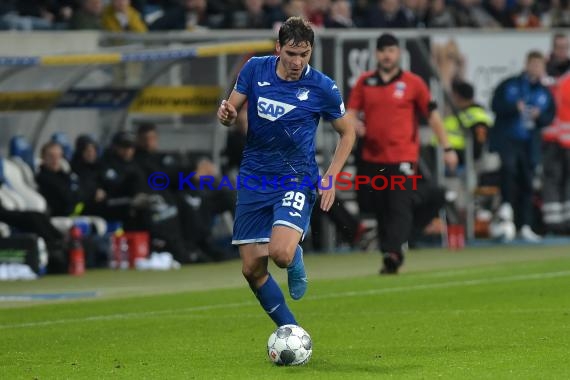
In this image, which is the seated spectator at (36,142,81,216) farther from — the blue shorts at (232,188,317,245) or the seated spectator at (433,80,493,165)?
the blue shorts at (232,188,317,245)

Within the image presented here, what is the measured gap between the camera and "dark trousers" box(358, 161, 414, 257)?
54.9ft

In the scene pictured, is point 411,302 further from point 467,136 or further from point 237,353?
point 467,136

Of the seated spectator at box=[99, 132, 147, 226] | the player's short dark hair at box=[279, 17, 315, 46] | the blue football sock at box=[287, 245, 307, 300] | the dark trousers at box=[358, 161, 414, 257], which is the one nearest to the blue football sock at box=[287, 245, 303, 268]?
the blue football sock at box=[287, 245, 307, 300]

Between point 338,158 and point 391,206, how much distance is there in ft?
21.6

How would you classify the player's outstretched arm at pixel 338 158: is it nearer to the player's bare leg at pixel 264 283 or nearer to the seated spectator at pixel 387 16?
the player's bare leg at pixel 264 283

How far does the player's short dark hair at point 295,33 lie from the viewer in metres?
9.86

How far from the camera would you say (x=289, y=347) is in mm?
9609

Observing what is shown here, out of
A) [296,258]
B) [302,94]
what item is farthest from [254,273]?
[302,94]

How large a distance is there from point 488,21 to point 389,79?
1070 cm

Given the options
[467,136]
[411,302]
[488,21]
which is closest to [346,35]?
[467,136]

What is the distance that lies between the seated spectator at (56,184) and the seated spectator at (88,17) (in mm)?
2634

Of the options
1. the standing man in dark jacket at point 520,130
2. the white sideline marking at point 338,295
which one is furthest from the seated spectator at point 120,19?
the white sideline marking at point 338,295

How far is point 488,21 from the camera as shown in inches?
1079

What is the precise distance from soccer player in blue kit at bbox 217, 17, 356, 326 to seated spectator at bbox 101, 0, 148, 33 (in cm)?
1178
